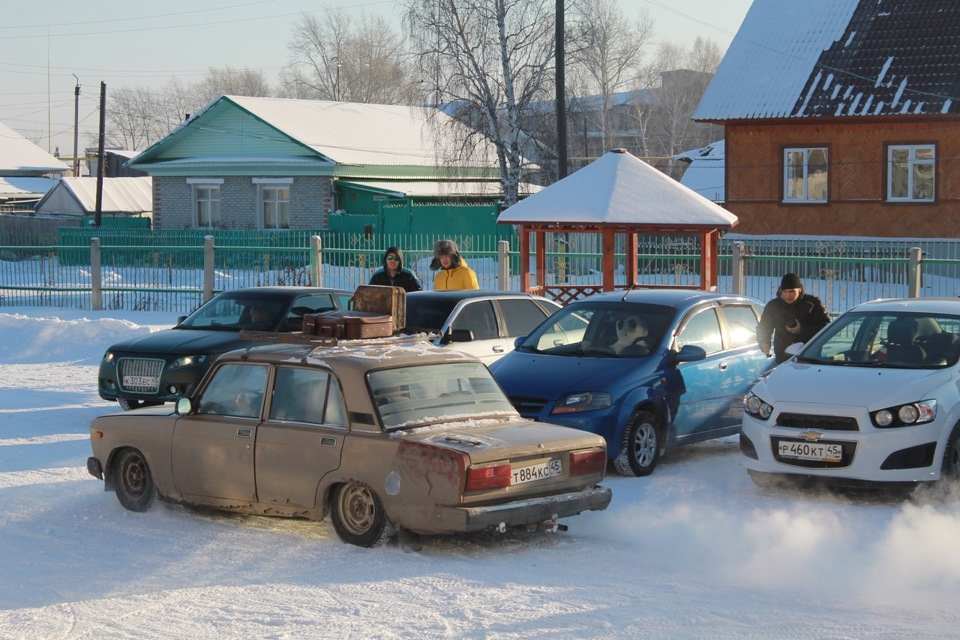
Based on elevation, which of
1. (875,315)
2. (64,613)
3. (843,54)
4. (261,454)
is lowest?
(64,613)

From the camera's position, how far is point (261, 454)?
28.0ft

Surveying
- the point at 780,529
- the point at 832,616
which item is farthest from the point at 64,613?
the point at 780,529

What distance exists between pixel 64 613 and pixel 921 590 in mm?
4671

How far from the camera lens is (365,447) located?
26.3 ft

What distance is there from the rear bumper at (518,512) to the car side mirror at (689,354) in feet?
9.66

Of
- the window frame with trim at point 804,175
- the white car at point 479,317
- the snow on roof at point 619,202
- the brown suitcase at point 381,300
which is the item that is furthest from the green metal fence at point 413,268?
the brown suitcase at point 381,300

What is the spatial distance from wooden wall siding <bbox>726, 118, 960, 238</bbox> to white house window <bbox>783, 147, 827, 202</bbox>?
18 cm

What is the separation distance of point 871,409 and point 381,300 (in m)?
3.64

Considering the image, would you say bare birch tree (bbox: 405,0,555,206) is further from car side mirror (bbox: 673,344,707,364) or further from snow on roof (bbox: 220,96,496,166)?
car side mirror (bbox: 673,344,707,364)

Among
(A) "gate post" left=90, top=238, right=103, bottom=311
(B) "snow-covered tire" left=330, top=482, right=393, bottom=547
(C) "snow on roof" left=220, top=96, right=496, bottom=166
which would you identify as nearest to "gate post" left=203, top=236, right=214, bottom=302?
(A) "gate post" left=90, top=238, right=103, bottom=311

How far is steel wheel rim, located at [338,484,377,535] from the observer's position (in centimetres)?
813

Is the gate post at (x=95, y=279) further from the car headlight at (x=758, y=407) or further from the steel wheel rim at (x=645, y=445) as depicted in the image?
the car headlight at (x=758, y=407)

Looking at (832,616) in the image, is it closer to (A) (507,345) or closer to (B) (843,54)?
(A) (507,345)

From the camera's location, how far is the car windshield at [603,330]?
11469 mm
